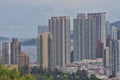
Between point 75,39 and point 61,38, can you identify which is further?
point 75,39

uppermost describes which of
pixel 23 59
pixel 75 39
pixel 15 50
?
pixel 75 39

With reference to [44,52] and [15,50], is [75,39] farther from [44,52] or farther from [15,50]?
[44,52]

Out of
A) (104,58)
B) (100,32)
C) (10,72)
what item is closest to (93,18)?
(100,32)

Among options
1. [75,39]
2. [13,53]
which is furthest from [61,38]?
[13,53]

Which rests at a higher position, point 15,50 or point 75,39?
point 75,39

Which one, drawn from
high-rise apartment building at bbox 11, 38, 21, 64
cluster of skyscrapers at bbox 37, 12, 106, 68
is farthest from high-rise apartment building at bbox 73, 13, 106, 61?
high-rise apartment building at bbox 11, 38, 21, 64

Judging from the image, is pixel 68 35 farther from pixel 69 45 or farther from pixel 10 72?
pixel 10 72

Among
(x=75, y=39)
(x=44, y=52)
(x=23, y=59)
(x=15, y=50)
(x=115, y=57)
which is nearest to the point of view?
(x=23, y=59)

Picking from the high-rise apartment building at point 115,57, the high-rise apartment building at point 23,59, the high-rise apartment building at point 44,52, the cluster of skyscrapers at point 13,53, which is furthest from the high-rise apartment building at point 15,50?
the high-rise apartment building at point 115,57
